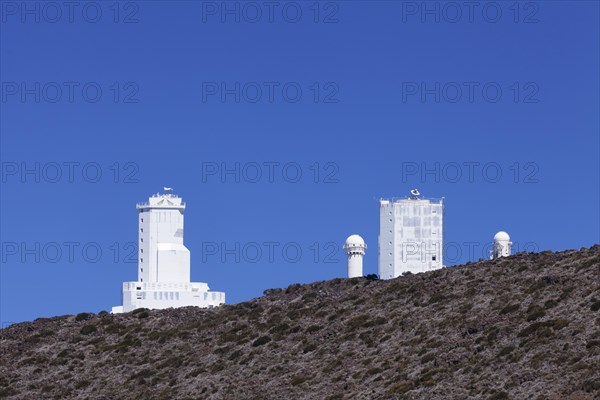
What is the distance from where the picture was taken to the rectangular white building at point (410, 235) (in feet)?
568

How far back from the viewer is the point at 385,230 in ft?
577

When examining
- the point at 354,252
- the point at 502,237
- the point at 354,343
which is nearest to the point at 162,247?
the point at 354,252

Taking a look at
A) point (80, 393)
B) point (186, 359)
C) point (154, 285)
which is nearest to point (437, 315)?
point (186, 359)

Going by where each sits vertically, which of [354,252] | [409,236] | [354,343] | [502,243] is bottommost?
[354,343]

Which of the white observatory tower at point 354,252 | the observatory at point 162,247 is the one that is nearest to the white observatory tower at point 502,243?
the white observatory tower at point 354,252

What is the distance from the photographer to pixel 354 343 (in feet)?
231

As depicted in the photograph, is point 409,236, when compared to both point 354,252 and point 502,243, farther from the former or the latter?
point 502,243

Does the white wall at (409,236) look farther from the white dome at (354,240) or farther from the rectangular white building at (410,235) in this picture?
the white dome at (354,240)

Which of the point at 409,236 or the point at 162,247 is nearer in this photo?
the point at 409,236

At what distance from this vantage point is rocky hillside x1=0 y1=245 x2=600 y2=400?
60094 millimetres

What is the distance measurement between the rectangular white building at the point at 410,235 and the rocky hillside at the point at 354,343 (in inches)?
3476

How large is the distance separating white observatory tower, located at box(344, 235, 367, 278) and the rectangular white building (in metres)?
20.9

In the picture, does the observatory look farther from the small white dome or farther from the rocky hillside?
the rocky hillside

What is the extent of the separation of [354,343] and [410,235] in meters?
105
